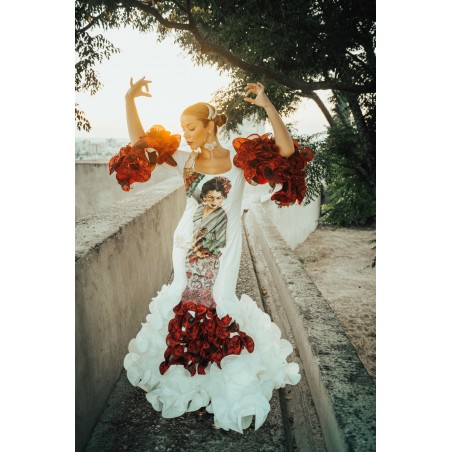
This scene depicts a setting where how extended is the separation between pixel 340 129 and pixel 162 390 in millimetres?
7475

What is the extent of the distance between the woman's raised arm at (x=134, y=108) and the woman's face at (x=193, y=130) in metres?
0.32

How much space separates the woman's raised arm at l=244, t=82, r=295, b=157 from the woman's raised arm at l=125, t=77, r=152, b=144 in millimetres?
605

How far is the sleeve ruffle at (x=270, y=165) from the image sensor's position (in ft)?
6.47

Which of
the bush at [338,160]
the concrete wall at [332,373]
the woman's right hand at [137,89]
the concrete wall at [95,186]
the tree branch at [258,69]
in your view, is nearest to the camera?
the concrete wall at [332,373]

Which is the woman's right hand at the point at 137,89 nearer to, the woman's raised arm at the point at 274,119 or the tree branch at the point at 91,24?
the woman's raised arm at the point at 274,119

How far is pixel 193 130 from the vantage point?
1.99m

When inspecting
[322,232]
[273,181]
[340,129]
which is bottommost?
[322,232]

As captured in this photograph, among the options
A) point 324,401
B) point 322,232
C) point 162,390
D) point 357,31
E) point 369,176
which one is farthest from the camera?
point 322,232

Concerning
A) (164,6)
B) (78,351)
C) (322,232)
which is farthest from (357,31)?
(322,232)

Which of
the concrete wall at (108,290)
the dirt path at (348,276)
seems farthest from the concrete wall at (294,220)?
the concrete wall at (108,290)

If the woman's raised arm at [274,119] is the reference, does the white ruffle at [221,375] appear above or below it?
below

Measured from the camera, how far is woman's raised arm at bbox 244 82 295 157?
1.91 meters
